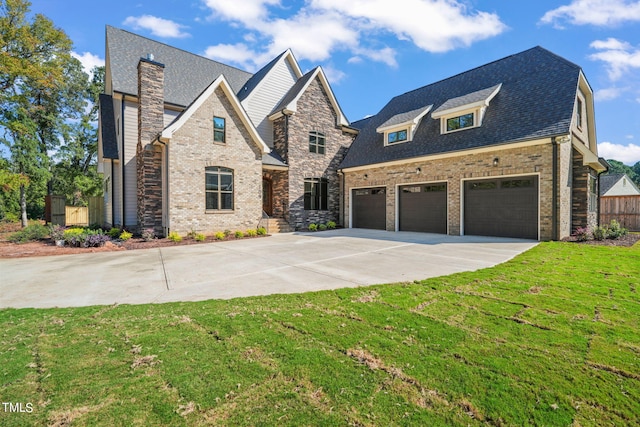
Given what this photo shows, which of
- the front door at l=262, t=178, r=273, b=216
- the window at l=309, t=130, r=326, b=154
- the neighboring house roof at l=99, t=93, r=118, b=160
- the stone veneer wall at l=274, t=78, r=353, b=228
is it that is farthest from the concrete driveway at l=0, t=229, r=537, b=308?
the window at l=309, t=130, r=326, b=154

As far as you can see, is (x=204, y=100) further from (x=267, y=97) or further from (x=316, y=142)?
(x=316, y=142)

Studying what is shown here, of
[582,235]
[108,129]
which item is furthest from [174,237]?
[582,235]

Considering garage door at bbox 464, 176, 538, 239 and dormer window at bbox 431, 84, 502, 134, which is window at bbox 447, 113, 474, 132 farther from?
garage door at bbox 464, 176, 538, 239

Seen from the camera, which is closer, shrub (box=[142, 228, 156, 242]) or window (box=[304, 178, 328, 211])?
shrub (box=[142, 228, 156, 242])

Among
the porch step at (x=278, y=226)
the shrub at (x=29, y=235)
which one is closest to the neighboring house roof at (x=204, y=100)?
the porch step at (x=278, y=226)

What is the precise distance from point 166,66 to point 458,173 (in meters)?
16.8

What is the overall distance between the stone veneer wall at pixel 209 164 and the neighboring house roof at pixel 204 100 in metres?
0.18

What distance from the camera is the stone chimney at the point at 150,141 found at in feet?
43.1

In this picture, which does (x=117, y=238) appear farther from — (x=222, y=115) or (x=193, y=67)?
(x=193, y=67)

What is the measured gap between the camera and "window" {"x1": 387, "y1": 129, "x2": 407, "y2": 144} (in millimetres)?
16422

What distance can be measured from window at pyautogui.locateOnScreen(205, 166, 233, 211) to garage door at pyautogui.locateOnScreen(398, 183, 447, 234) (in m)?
8.84

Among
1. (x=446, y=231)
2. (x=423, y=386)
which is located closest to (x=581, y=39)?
(x=446, y=231)

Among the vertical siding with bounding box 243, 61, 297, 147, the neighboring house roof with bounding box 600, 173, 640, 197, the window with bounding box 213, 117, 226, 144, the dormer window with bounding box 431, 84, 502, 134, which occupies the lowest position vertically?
the neighboring house roof with bounding box 600, 173, 640, 197

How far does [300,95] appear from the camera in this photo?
17109mm
